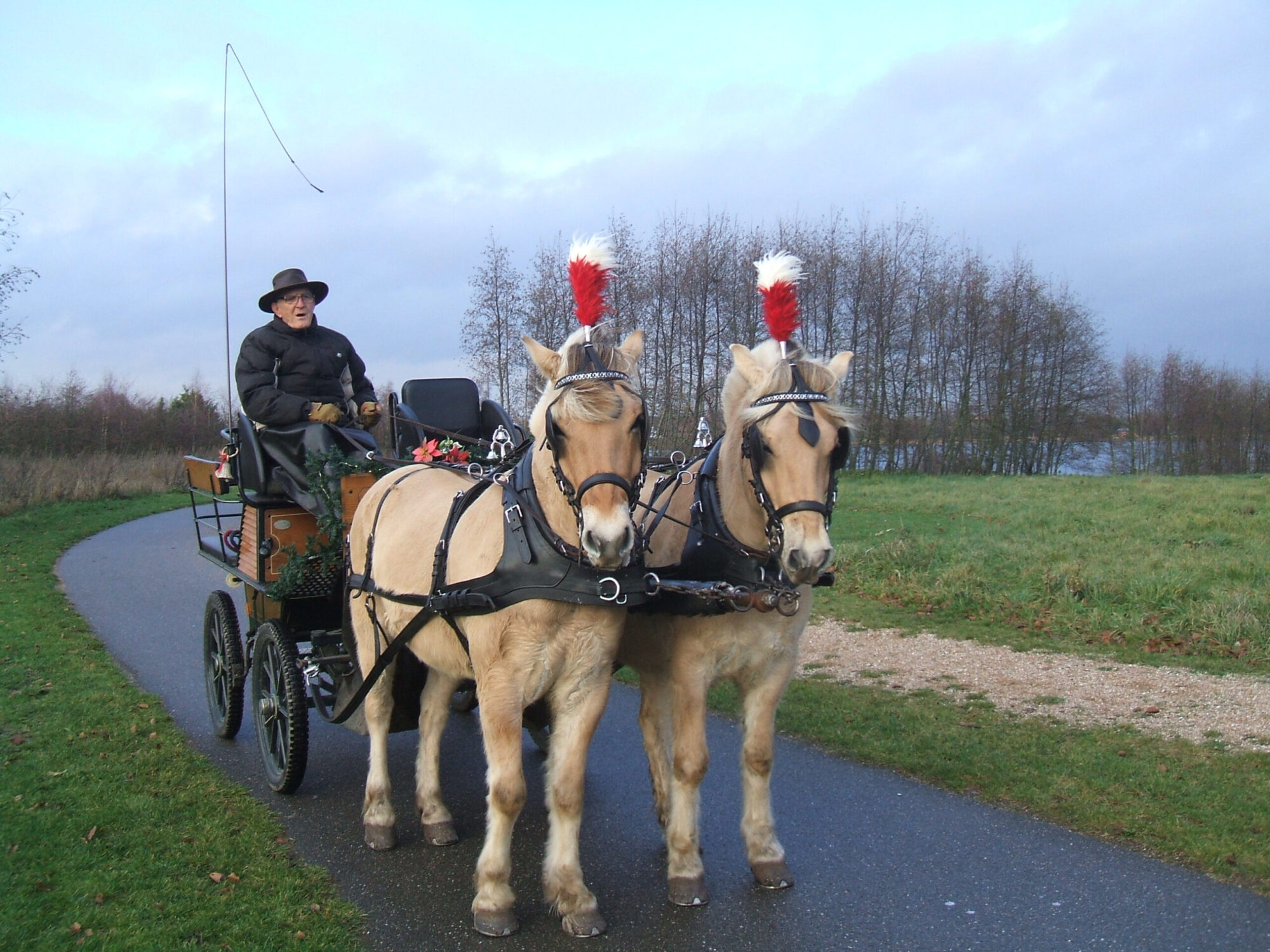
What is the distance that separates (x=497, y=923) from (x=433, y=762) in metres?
1.27

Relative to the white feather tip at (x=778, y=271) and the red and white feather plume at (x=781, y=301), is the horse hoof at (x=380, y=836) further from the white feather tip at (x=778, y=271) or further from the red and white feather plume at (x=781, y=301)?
the white feather tip at (x=778, y=271)

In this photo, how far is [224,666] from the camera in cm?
617

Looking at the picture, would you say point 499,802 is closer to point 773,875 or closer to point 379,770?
point 773,875

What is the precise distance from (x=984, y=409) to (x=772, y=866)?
1209 inches

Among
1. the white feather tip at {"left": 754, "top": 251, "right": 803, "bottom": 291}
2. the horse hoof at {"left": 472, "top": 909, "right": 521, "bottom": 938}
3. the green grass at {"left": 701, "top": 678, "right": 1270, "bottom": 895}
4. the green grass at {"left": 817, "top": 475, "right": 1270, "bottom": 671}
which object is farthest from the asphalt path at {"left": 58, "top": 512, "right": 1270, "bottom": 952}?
the green grass at {"left": 817, "top": 475, "right": 1270, "bottom": 671}

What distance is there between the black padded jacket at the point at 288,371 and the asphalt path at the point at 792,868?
6.88 ft

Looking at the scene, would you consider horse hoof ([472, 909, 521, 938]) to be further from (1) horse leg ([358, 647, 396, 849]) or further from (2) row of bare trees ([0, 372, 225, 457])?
(2) row of bare trees ([0, 372, 225, 457])

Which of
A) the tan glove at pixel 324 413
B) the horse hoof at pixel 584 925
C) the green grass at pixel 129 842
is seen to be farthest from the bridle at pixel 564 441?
the tan glove at pixel 324 413

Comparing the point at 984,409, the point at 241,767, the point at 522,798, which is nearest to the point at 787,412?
the point at 522,798

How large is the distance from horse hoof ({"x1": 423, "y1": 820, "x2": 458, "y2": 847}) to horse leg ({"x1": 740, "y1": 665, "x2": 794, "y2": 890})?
4.70 ft

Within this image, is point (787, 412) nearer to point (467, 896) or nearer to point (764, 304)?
point (764, 304)

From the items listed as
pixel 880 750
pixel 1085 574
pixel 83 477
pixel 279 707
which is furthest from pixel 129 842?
pixel 83 477

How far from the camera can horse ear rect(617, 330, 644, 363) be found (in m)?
3.72

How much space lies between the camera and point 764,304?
4152 mm
